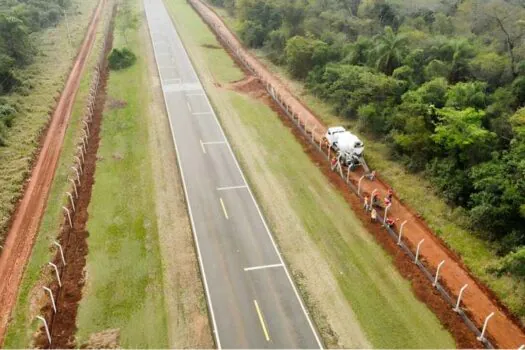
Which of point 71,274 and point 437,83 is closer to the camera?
point 71,274

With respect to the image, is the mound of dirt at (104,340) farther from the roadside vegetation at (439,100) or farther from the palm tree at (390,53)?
the palm tree at (390,53)

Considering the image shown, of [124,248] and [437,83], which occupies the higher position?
[437,83]

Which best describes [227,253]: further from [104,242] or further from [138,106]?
[138,106]

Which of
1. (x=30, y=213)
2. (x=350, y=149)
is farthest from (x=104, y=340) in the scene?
(x=350, y=149)

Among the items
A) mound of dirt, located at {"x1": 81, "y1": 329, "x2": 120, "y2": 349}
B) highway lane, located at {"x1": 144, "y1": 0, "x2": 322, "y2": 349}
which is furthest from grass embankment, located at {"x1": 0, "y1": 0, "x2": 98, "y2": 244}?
highway lane, located at {"x1": 144, "y1": 0, "x2": 322, "y2": 349}

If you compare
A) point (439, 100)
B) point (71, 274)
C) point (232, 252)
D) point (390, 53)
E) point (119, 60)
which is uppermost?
point (390, 53)

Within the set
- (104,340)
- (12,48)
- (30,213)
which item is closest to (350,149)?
(104,340)

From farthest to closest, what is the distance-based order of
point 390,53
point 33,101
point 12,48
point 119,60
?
point 119,60
point 12,48
point 33,101
point 390,53

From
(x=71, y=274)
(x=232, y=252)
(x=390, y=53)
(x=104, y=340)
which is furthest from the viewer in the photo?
(x=390, y=53)

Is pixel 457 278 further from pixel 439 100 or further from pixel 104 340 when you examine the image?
pixel 104 340
